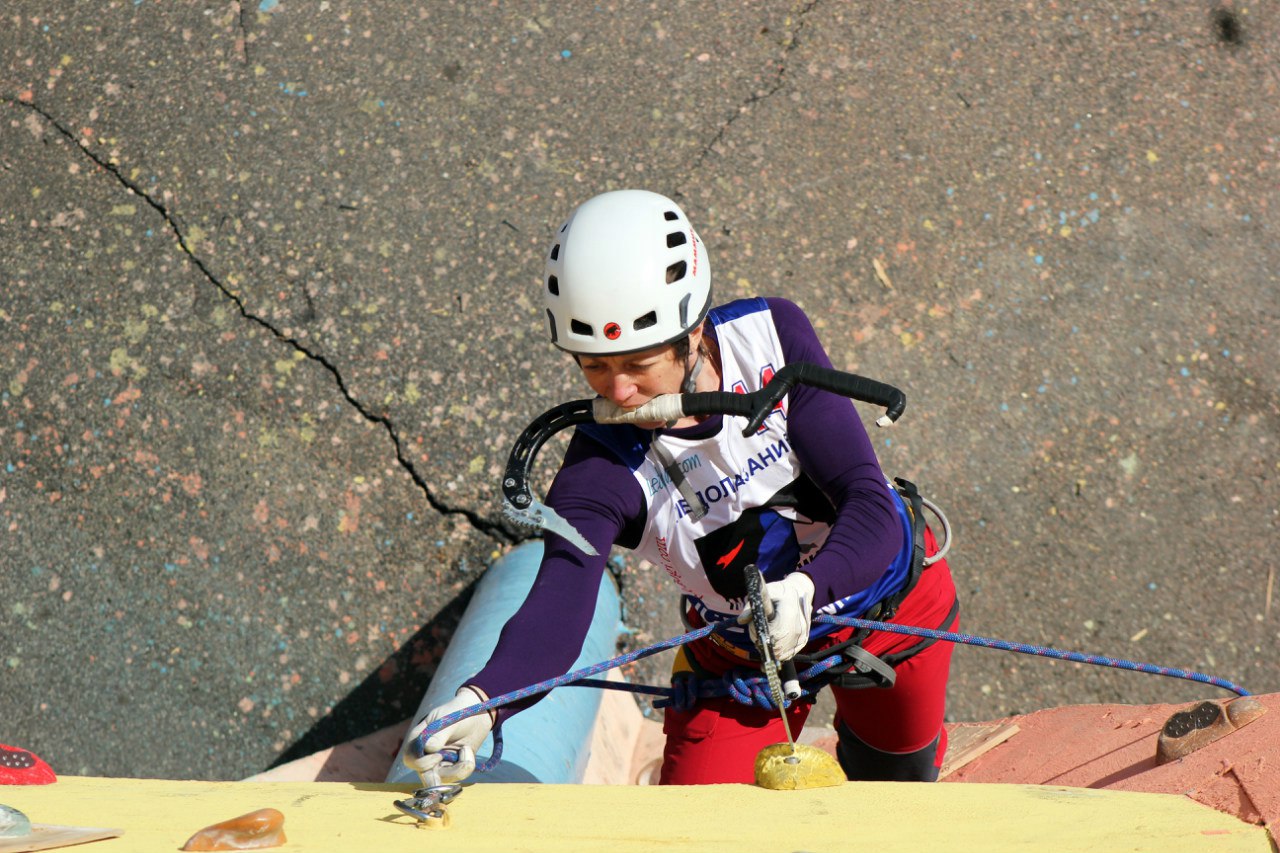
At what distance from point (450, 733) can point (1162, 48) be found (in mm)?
4429

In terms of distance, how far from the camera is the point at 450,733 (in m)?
1.93

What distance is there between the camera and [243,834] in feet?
5.10

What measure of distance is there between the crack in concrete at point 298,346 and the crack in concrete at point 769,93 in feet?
5.68

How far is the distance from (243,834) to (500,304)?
2954 mm

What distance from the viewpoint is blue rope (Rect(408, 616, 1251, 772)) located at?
1958 millimetres

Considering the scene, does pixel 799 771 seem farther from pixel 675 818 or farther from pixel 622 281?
pixel 622 281

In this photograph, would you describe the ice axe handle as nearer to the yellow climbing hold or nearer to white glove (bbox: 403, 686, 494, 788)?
the yellow climbing hold

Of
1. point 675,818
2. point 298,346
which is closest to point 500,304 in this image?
point 298,346

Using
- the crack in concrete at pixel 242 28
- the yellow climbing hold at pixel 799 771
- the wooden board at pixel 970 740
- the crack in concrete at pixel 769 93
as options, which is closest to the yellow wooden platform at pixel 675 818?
the yellow climbing hold at pixel 799 771

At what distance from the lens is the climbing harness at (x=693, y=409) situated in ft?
7.14

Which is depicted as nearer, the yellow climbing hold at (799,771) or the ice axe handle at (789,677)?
the yellow climbing hold at (799,771)

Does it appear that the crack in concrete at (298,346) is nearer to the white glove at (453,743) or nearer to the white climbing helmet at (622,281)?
the white climbing helmet at (622,281)

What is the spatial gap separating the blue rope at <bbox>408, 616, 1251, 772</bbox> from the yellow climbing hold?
0.30 m

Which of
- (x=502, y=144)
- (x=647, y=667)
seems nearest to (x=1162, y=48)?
(x=502, y=144)
